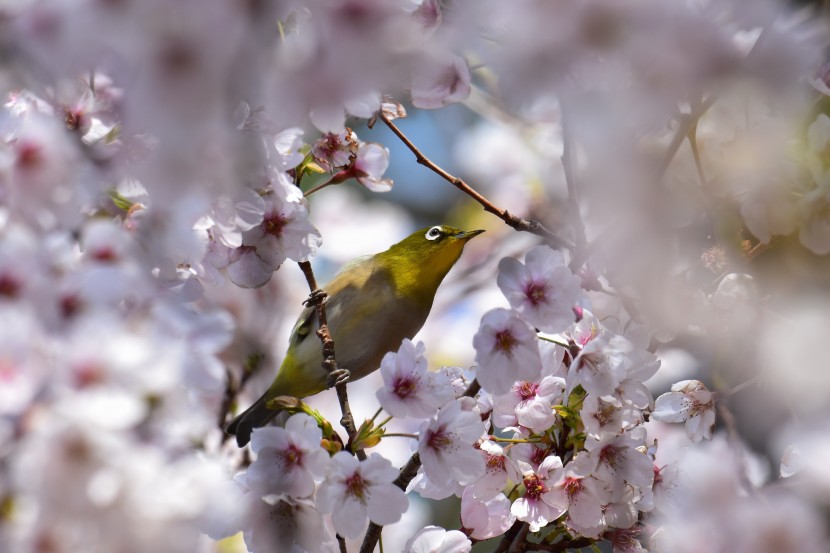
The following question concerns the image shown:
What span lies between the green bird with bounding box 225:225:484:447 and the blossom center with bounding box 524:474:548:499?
99 cm

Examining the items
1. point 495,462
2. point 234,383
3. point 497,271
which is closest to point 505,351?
point 497,271

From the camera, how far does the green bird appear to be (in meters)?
2.38

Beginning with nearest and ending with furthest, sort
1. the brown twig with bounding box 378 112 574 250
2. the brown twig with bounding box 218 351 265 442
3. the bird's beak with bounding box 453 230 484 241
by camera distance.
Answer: the brown twig with bounding box 378 112 574 250 → the brown twig with bounding box 218 351 265 442 → the bird's beak with bounding box 453 230 484 241

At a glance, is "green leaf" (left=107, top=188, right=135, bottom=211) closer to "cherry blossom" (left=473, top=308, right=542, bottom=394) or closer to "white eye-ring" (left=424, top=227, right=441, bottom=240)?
"cherry blossom" (left=473, top=308, right=542, bottom=394)

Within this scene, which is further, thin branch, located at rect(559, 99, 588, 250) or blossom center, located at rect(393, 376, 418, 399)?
blossom center, located at rect(393, 376, 418, 399)

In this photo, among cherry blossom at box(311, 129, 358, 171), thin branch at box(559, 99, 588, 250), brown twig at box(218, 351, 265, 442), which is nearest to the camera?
thin branch at box(559, 99, 588, 250)

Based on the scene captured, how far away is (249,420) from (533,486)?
3.33 ft

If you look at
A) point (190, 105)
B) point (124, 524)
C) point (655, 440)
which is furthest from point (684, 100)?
point (655, 440)

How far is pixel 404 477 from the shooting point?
4.71 feet

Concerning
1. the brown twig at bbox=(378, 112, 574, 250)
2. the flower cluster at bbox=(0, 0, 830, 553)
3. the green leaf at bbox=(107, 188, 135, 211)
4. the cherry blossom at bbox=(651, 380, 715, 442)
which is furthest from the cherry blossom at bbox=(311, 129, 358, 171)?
the cherry blossom at bbox=(651, 380, 715, 442)

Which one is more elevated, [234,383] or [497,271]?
[497,271]

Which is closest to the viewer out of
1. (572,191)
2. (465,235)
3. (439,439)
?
(572,191)

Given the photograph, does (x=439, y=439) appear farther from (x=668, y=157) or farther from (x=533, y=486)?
(x=668, y=157)

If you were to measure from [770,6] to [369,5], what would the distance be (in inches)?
15.0
